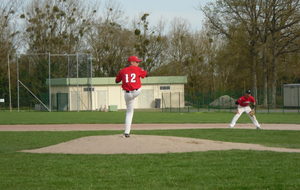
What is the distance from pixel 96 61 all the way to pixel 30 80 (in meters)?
11.8

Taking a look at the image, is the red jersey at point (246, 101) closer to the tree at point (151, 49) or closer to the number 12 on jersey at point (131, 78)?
the number 12 on jersey at point (131, 78)

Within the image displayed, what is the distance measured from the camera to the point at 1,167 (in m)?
11.0

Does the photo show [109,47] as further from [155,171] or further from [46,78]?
[155,171]

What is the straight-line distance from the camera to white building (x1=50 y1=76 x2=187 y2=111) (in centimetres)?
5822

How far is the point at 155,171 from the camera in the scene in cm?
988

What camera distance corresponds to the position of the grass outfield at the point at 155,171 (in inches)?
340

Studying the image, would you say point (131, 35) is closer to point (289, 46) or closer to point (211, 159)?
point (289, 46)

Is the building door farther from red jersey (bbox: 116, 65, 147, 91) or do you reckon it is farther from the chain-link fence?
red jersey (bbox: 116, 65, 147, 91)

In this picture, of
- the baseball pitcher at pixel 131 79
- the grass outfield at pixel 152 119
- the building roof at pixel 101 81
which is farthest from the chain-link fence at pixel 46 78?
the baseball pitcher at pixel 131 79

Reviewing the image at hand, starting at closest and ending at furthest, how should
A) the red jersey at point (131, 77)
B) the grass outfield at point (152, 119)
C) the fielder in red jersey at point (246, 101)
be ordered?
1. the red jersey at point (131, 77)
2. the fielder in red jersey at point (246, 101)
3. the grass outfield at point (152, 119)

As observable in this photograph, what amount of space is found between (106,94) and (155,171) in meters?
51.4

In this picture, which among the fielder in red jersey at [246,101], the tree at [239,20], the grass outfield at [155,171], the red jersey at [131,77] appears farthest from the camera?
the tree at [239,20]

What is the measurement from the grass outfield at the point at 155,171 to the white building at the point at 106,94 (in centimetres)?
4409

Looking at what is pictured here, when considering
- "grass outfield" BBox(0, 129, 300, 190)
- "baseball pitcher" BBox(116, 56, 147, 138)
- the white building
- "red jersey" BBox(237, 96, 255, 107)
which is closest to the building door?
the white building
